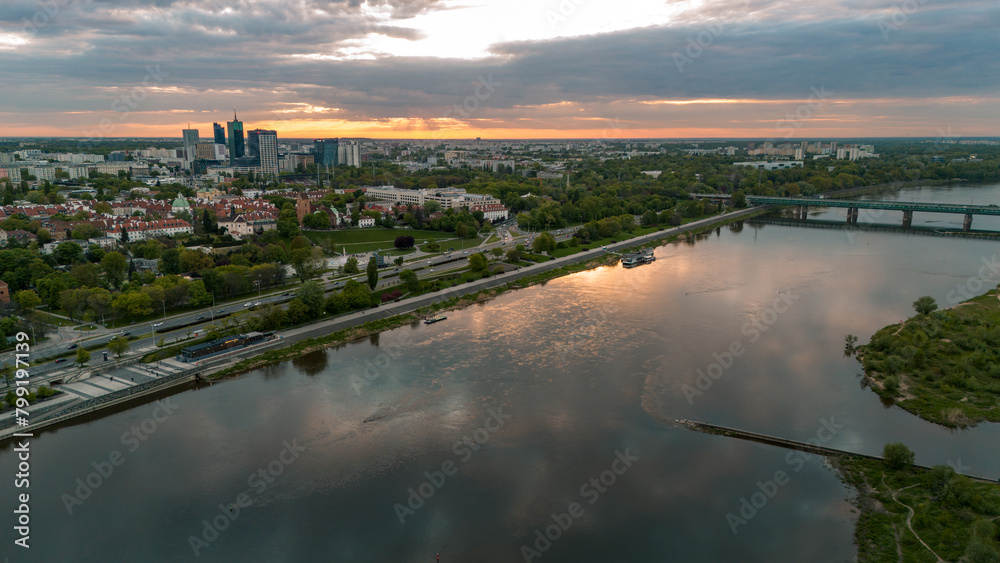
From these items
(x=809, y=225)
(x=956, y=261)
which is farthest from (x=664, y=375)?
(x=809, y=225)

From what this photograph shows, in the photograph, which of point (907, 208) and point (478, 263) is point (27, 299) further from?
point (907, 208)

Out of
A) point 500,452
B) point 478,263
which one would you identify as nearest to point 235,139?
point 478,263

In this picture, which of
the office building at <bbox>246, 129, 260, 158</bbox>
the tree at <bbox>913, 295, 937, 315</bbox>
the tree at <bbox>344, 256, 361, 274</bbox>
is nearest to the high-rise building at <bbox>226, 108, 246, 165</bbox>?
the office building at <bbox>246, 129, 260, 158</bbox>

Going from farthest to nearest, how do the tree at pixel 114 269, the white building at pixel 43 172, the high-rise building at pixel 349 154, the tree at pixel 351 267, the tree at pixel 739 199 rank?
the high-rise building at pixel 349 154 → the white building at pixel 43 172 → the tree at pixel 739 199 → the tree at pixel 351 267 → the tree at pixel 114 269

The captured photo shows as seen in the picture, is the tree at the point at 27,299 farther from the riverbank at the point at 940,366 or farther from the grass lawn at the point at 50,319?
the riverbank at the point at 940,366

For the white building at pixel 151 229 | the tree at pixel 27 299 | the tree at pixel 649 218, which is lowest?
the tree at pixel 27 299

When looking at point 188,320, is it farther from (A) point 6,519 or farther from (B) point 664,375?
(B) point 664,375

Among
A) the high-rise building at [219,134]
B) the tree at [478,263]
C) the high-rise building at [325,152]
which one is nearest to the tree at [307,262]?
the tree at [478,263]
